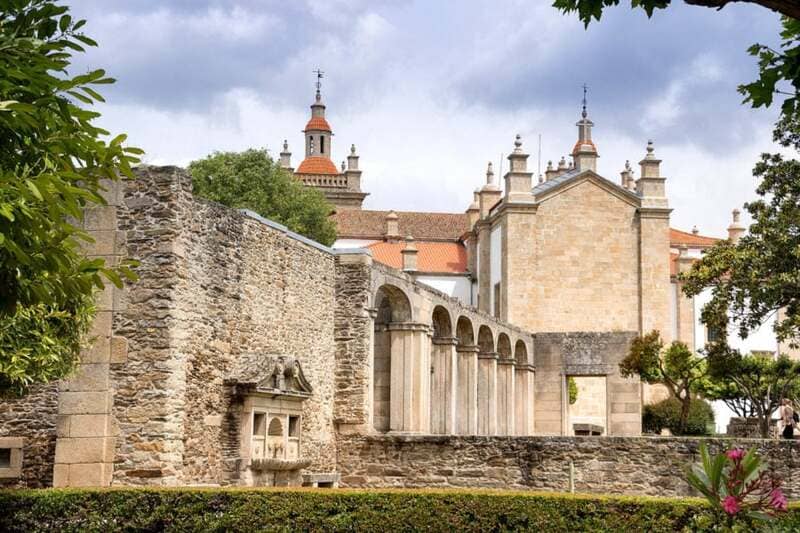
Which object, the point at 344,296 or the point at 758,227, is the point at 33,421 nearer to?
the point at 344,296

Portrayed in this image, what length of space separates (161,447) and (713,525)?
6193mm

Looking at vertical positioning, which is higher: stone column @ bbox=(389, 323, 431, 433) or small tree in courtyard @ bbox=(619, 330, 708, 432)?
small tree in courtyard @ bbox=(619, 330, 708, 432)

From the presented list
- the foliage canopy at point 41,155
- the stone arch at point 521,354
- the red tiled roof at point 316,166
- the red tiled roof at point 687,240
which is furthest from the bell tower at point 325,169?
the foliage canopy at point 41,155

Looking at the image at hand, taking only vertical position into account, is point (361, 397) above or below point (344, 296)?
below

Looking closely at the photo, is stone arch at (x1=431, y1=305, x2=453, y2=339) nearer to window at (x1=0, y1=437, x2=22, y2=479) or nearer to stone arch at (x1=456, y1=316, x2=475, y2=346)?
stone arch at (x1=456, y1=316, x2=475, y2=346)

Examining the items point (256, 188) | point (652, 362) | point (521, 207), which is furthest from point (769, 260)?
point (256, 188)

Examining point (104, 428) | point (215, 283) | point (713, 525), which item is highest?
point (215, 283)

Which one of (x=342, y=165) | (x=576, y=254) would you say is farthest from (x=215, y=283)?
(x=342, y=165)

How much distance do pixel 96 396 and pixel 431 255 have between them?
5102 centimetres

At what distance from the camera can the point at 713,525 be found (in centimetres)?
1227

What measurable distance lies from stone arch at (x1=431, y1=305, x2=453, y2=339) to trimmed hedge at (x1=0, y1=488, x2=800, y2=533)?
39.4 ft

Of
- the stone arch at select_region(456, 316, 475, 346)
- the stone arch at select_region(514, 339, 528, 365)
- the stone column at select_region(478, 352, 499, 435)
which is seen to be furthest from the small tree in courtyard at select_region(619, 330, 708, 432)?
the stone arch at select_region(456, 316, 475, 346)

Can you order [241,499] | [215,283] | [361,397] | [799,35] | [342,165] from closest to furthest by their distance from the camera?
[799,35] → [241,499] → [215,283] → [361,397] → [342,165]

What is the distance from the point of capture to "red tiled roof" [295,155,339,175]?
88938 millimetres
